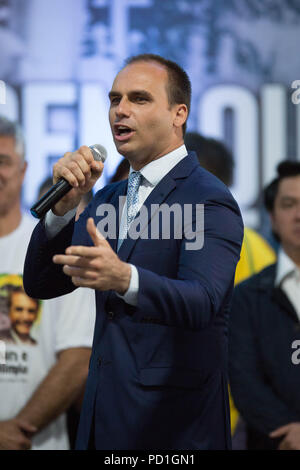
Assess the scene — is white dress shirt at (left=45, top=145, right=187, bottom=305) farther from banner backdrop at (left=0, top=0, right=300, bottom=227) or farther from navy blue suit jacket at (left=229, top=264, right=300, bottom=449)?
banner backdrop at (left=0, top=0, right=300, bottom=227)

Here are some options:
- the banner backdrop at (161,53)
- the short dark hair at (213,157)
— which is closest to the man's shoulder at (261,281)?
the short dark hair at (213,157)

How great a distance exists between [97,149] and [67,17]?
2.89 meters

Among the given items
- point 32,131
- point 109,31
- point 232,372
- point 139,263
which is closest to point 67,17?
point 109,31

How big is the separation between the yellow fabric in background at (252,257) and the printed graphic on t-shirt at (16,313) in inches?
37.6

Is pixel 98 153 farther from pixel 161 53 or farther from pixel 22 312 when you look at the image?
pixel 161 53

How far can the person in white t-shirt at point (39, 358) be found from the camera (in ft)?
7.93

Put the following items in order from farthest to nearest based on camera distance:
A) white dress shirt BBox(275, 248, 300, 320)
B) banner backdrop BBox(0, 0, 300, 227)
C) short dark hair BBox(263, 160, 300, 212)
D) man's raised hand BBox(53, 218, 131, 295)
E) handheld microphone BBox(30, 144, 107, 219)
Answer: banner backdrop BBox(0, 0, 300, 227) → short dark hair BBox(263, 160, 300, 212) → white dress shirt BBox(275, 248, 300, 320) → handheld microphone BBox(30, 144, 107, 219) → man's raised hand BBox(53, 218, 131, 295)

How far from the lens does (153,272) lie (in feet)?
4.43

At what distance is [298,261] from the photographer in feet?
9.34

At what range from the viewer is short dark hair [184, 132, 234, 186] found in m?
3.09

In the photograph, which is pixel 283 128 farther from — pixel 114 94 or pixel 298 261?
pixel 114 94

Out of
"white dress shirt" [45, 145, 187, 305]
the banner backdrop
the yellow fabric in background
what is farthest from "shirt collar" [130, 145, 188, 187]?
the banner backdrop

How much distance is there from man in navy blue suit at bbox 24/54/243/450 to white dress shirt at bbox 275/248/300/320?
1.23 metres
